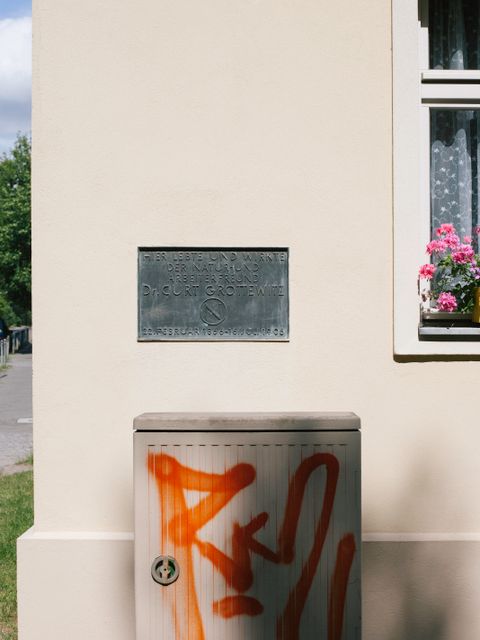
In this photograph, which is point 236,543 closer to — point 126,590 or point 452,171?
point 126,590

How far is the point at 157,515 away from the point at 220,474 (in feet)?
1.02

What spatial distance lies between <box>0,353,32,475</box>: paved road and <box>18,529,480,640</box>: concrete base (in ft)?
20.2

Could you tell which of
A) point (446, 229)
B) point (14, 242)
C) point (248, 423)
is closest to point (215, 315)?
point (248, 423)

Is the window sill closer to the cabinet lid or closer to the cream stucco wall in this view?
the cream stucco wall

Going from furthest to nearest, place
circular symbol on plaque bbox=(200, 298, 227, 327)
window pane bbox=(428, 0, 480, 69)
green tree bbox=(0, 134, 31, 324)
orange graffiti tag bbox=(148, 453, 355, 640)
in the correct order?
green tree bbox=(0, 134, 31, 324) < window pane bbox=(428, 0, 480, 69) < circular symbol on plaque bbox=(200, 298, 227, 327) < orange graffiti tag bbox=(148, 453, 355, 640)

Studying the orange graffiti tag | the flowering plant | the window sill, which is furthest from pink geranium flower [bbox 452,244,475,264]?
the orange graffiti tag

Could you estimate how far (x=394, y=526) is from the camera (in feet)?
13.6

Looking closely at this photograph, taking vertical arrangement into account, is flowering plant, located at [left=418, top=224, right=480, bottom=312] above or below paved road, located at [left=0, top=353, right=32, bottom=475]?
above

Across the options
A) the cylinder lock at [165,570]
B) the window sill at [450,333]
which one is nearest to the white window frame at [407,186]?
the window sill at [450,333]

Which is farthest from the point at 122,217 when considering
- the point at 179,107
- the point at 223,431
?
the point at 223,431

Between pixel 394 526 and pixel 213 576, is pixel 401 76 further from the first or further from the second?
pixel 213 576

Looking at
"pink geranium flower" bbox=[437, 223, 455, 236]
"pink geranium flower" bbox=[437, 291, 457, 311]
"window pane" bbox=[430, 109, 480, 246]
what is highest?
"window pane" bbox=[430, 109, 480, 246]

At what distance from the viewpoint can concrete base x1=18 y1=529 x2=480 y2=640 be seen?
402cm

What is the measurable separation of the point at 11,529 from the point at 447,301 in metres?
4.56
